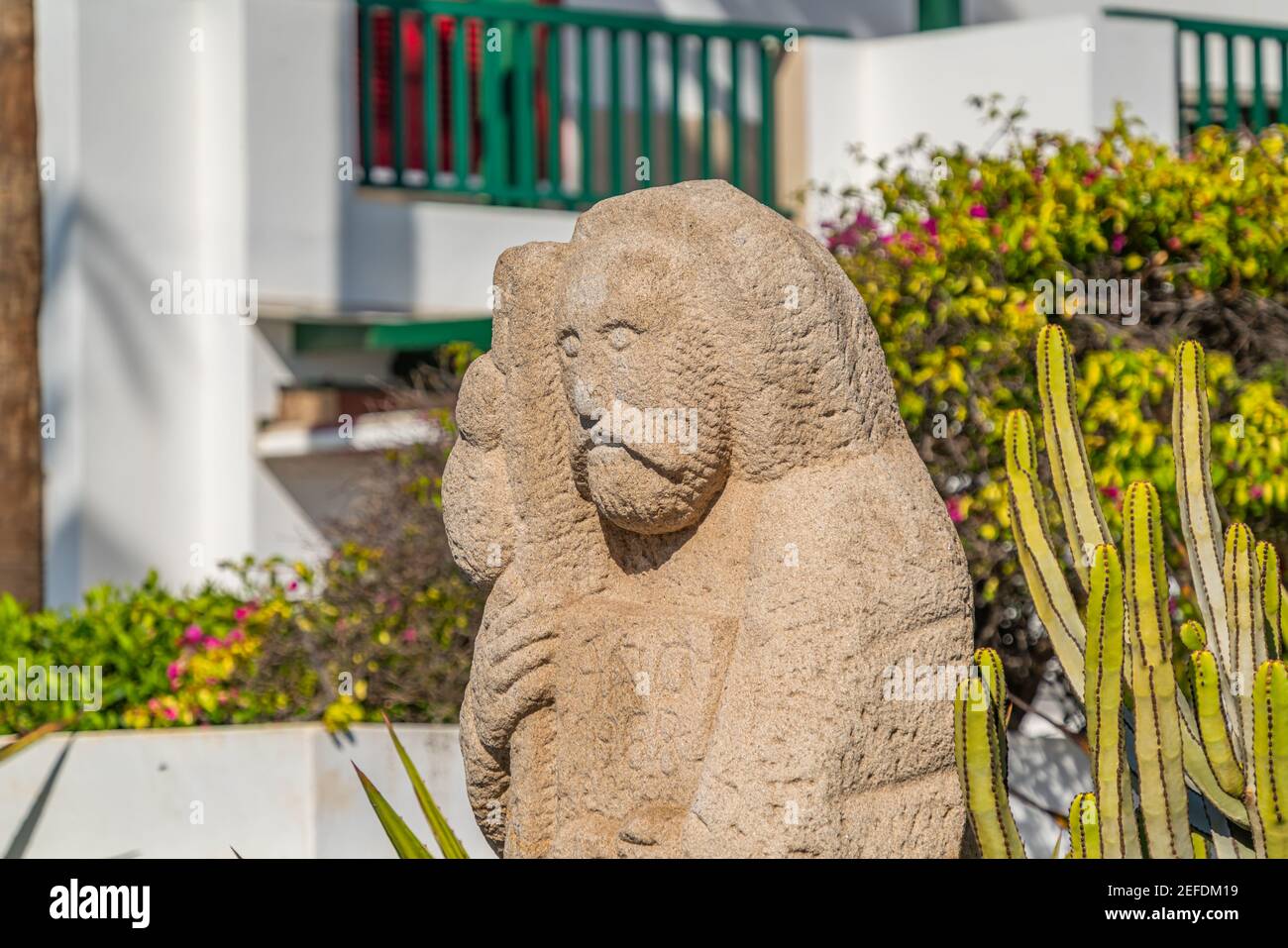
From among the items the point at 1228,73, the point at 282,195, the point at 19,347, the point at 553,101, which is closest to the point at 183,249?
the point at 282,195

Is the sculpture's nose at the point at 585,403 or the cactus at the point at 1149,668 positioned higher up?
the sculpture's nose at the point at 585,403

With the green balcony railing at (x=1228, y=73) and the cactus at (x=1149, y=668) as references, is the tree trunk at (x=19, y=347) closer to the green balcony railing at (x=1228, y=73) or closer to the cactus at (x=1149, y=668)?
the cactus at (x=1149, y=668)

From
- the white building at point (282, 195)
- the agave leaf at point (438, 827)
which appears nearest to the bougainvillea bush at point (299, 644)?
the white building at point (282, 195)

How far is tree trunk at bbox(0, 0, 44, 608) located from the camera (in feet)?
26.2

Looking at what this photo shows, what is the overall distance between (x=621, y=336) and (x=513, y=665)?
2.35ft

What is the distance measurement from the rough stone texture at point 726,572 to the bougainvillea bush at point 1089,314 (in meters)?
2.74

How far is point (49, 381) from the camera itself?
364 inches

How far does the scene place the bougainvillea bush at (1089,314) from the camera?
6.33 meters

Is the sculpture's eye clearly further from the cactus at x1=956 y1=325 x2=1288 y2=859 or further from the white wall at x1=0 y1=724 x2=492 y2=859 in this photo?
the white wall at x1=0 y1=724 x2=492 y2=859

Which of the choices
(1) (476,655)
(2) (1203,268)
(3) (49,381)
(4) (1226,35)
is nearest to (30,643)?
(3) (49,381)

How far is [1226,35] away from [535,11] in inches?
148

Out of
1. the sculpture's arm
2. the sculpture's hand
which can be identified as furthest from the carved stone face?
the sculpture's hand

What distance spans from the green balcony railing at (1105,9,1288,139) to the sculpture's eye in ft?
22.3

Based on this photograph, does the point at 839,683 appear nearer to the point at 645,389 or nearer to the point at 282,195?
the point at 645,389
